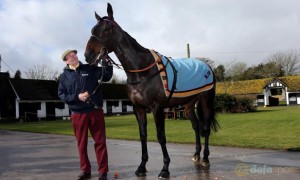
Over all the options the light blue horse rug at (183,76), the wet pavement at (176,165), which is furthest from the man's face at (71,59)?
the wet pavement at (176,165)

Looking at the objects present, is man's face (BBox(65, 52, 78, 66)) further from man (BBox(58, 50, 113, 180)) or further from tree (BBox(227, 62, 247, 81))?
tree (BBox(227, 62, 247, 81))

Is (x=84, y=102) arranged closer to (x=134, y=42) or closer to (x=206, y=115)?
(x=134, y=42)

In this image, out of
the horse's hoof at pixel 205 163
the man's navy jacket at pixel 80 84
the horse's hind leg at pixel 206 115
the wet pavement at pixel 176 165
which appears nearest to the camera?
the man's navy jacket at pixel 80 84

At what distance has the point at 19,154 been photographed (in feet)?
32.0

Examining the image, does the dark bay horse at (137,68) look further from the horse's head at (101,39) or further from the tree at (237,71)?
the tree at (237,71)

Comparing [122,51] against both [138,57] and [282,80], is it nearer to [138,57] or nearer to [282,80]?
[138,57]

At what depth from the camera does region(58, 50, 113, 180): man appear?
5.75 m

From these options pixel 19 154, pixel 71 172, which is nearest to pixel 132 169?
pixel 71 172

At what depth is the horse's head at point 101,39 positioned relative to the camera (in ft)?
18.6

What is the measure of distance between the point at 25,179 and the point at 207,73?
3.97 metres

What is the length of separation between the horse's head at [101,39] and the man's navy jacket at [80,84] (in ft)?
0.76

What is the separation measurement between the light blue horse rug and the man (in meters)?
1.02

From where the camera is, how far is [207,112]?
7570 millimetres

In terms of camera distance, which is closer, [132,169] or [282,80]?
[132,169]
